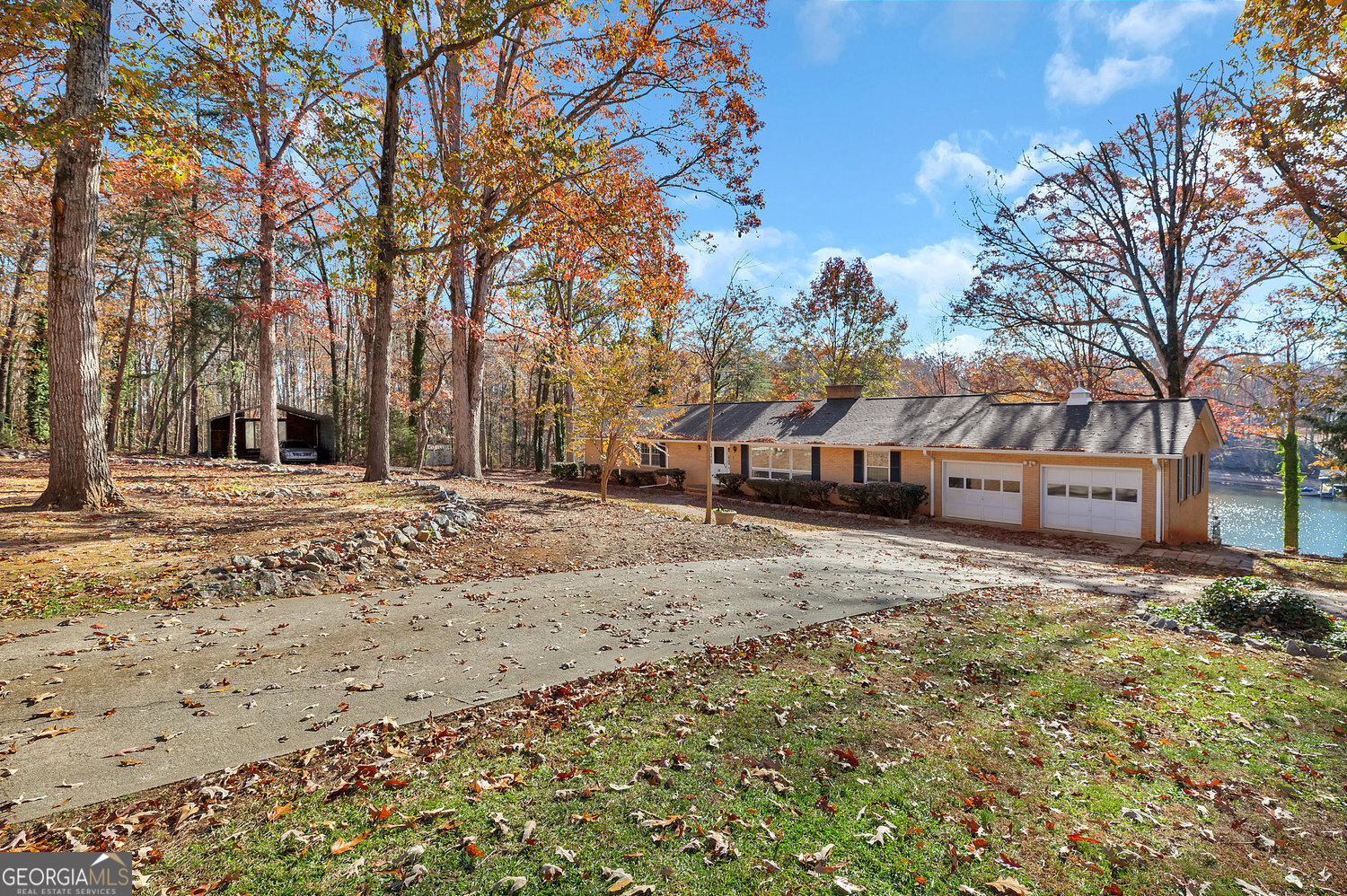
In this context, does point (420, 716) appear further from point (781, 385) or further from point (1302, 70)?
point (781, 385)

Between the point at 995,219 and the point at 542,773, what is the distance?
23.3 meters

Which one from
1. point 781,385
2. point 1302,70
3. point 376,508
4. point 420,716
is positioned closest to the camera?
point 420,716

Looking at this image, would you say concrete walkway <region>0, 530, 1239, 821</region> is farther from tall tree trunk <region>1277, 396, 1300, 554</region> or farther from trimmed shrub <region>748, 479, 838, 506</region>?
tall tree trunk <region>1277, 396, 1300, 554</region>

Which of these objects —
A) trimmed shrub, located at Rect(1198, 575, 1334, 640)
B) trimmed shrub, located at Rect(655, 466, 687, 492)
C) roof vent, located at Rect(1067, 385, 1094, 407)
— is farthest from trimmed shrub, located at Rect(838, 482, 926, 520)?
trimmed shrub, located at Rect(1198, 575, 1334, 640)

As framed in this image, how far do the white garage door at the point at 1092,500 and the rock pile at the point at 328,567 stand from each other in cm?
1636

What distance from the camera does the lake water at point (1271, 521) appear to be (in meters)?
24.0

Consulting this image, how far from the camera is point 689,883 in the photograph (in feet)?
7.95

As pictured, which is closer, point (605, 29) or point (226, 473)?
point (605, 29)

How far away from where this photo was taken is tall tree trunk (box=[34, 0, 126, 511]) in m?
7.21

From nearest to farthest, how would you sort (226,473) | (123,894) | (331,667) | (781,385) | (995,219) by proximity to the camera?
1. (123,894)
2. (331,667)
3. (226,473)
4. (995,219)
5. (781,385)

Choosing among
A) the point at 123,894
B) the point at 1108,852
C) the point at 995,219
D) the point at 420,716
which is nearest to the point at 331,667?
the point at 420,716

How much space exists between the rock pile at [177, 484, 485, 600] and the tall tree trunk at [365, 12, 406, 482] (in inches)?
188

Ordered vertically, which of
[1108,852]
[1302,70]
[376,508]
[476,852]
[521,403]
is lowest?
[1108,852]

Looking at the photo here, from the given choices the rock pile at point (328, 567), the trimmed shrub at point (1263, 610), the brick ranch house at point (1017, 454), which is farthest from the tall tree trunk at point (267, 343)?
the trimmed shrub at point (1263, 610)
